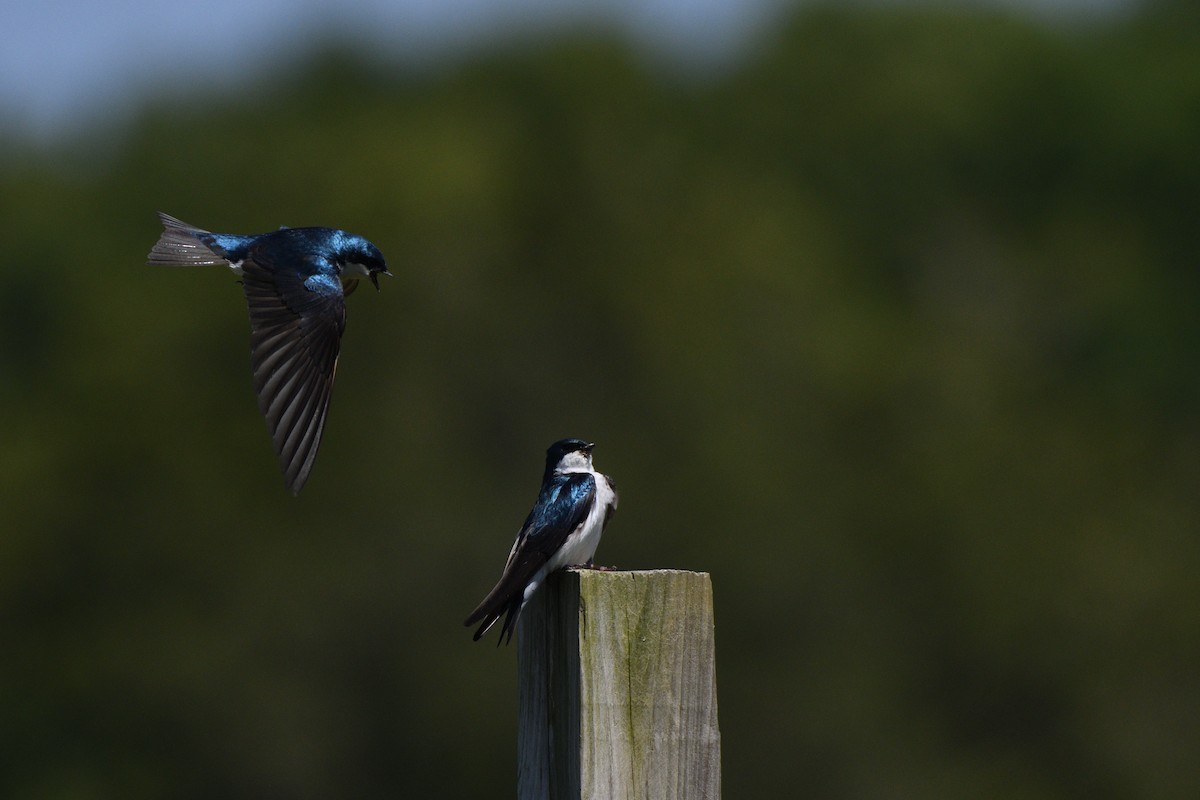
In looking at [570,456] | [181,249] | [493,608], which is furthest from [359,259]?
[493,608]

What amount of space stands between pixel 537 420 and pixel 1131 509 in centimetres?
640

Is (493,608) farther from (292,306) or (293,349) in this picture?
(292,306)

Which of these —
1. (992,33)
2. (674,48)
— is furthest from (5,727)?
(992,33)

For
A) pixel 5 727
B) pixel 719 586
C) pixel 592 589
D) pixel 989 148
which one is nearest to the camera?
pixel 592 589

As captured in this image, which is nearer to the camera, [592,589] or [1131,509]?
[592,589]

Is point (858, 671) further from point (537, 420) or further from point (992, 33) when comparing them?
point (992, 33)

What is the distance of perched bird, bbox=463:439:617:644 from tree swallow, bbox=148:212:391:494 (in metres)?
0.35

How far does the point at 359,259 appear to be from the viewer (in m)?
4.88

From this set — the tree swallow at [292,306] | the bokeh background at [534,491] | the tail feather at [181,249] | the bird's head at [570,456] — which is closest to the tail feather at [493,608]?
the tree swallow at [292,306]

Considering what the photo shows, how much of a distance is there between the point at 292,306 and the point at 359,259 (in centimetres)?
54

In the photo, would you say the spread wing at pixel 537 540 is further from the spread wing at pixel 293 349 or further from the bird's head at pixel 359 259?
the bird's head at pixel 359 259

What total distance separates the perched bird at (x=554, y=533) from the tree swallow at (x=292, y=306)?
35 cm

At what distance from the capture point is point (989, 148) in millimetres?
31078

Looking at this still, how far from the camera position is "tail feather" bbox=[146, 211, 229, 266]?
4.91 m
